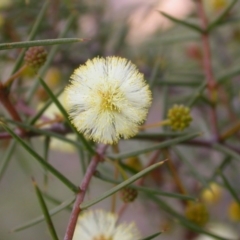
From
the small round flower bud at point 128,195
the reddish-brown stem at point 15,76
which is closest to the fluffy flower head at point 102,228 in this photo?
the small round flower bud at point 128,195

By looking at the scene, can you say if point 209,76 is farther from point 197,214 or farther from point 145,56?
point 145,56

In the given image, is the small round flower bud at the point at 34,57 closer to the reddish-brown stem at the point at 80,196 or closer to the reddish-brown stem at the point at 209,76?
the reddish-brown stem at the point at 80,196

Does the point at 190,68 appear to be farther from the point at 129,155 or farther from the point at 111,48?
the point at 129,155

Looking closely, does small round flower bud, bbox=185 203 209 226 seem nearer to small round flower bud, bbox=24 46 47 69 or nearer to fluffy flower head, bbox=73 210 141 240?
fluffy flower head, bbox=73 210 141 240

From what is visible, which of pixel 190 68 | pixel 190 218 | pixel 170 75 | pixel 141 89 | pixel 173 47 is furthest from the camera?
pixel 173 47

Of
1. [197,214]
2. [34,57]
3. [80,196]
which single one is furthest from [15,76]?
[197,214]

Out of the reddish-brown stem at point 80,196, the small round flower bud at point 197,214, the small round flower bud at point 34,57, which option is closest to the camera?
the reddish-brown stem at point 80,196

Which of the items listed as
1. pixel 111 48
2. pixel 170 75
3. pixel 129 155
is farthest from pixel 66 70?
pixel 129 155
